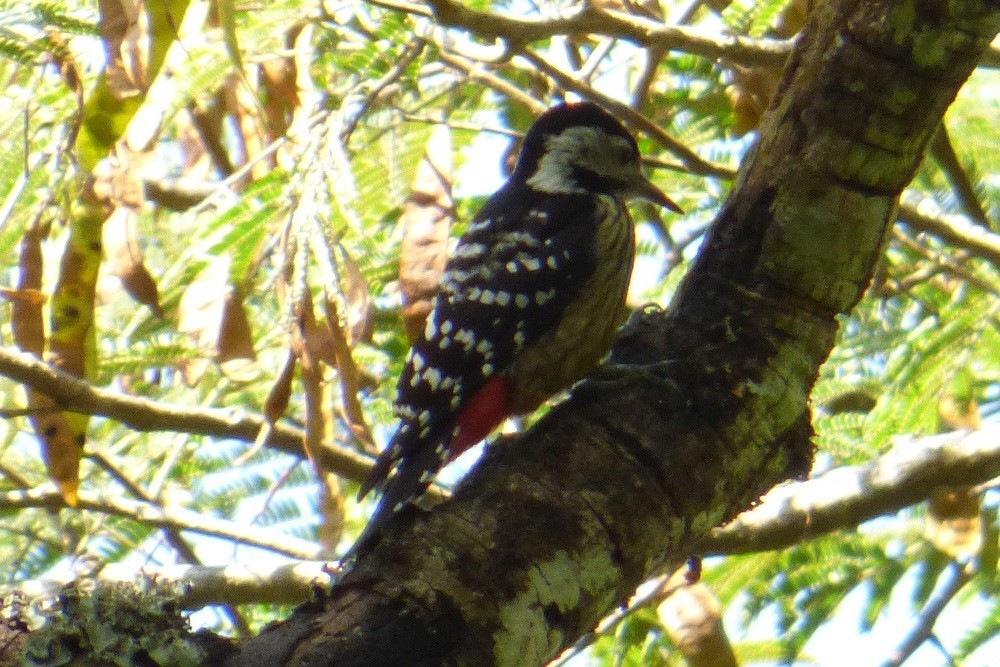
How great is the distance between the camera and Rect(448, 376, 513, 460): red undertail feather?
3541 mm

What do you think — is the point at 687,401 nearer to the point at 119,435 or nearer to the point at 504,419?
the point at 504,419

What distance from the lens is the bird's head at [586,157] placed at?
4145 millimetres

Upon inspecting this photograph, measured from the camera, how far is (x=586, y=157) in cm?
424

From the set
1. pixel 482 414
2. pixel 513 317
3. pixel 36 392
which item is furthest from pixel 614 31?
pixel 36 392

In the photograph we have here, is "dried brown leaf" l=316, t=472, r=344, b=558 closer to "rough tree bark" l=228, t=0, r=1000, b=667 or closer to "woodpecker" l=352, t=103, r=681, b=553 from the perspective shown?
"woodpecker" l=352, t=103, r=681, b=553

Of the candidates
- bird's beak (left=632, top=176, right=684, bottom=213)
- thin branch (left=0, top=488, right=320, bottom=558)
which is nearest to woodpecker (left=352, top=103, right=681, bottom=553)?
bird's beak (left=632, top=176, right=684, bottom=213)

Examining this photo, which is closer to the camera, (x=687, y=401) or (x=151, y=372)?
(x=687, y=401)

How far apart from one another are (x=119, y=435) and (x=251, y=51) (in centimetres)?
175

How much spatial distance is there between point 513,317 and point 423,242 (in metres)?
0.52

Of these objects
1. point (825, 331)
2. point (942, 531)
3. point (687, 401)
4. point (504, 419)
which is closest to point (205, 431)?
point (504, 419)

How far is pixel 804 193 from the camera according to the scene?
2.88m

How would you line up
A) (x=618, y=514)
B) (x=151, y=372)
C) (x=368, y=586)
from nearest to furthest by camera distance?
(x=368, y=586)
(x=618, y=514)
(x=151, y=372)

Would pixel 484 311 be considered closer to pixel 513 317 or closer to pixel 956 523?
pixel 513 317

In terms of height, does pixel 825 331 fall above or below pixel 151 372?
below
